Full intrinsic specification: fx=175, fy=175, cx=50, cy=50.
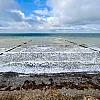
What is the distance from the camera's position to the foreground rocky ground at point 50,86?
685cm

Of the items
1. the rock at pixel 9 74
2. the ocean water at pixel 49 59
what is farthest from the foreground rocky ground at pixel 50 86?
the ocean water at pixel 49 59

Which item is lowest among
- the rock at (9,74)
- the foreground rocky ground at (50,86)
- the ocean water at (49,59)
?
the ocean water at (49,59)

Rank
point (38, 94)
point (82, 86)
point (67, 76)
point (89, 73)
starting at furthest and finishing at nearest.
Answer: point (89, 73) → point (67, 76) → point (82, 86) → point (38, 94)

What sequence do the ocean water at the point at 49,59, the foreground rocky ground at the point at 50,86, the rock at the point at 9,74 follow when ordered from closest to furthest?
the foreground rocky ground at the point at 50,86, the rock at the point at 9,74, the ocean water at the point at 49,59

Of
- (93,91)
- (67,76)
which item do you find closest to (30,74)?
(67,76)

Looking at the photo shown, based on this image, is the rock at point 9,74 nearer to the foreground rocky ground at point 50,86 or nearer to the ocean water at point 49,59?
the foreground rocky ground at point 50,86

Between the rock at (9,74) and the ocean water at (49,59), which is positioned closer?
the rock at (9,74)

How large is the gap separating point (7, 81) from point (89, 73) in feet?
16.9

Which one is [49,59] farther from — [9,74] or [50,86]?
[50,86]

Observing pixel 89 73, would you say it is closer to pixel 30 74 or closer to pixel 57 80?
pixel 57 80

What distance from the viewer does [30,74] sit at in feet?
36.0

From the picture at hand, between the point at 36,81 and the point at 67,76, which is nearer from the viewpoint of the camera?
the point at 36,81

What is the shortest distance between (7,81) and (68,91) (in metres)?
3.61

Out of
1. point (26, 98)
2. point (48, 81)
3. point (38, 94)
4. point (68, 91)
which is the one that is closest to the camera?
point (26, 98)
